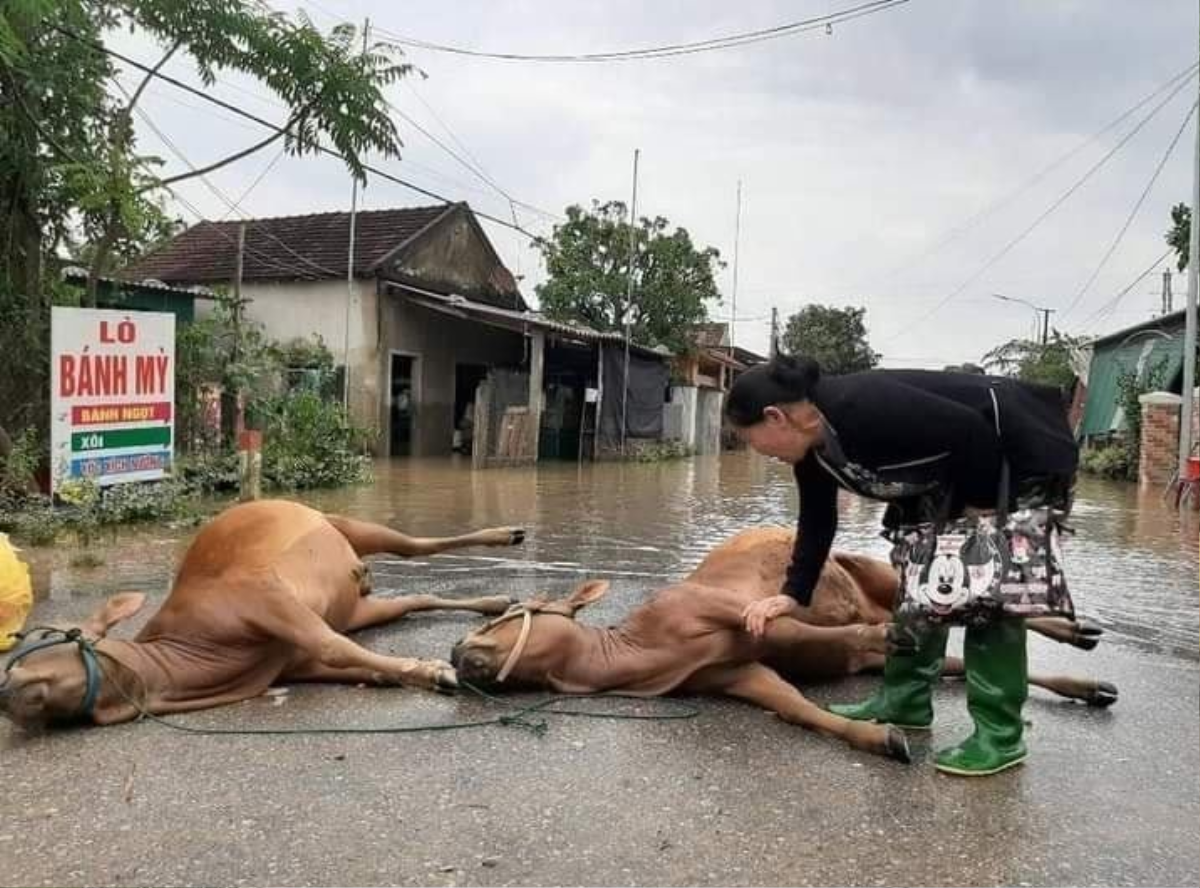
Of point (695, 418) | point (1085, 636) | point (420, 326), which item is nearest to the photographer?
point (1085, 636)

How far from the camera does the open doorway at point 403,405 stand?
20.9 m

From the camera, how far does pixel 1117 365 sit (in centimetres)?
2466

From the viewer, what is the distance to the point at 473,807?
116 inches

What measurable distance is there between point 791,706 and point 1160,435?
1621 cm

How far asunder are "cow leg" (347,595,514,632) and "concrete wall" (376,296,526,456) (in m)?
14.7

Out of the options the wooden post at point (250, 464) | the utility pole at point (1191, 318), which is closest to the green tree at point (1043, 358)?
the utility pole at point (1191, 318)

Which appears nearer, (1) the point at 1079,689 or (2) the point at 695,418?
(1) the point at 1079,689

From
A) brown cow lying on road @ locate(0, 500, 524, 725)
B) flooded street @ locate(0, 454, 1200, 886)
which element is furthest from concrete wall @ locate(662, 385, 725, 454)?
flooded street @ locate(0, 454, 1200, 886)

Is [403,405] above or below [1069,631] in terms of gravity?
above

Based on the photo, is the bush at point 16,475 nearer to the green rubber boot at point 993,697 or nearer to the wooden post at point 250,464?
the wooden post at point 250,464

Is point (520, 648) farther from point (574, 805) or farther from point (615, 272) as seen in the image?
point (615, 272)

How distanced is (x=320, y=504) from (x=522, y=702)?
8.45 metres

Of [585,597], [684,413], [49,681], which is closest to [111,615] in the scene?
[49,681]

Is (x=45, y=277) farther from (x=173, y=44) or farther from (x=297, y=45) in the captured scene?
(x=297, y=45)
